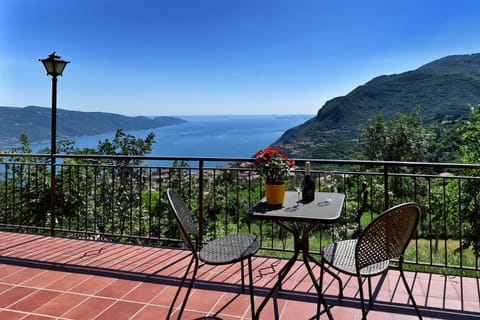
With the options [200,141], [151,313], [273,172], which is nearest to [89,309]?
[151,313]

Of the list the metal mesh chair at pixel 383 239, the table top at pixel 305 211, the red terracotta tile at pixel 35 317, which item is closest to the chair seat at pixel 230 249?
the table top at pixel 305 211

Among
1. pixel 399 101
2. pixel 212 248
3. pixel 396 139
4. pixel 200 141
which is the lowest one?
pixel 212 248

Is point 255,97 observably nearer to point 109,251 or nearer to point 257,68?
point 257,68

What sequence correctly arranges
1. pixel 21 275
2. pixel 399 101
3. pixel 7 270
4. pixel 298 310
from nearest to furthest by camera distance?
1. pixel 298 310
2. pixel 21 275
3. pixel 7 270
4. pixel 399 101

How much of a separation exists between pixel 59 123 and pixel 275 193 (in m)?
15.8

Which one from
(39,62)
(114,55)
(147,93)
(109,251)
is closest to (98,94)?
(147,93)

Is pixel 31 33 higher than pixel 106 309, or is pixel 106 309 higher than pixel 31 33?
pixel 31 33

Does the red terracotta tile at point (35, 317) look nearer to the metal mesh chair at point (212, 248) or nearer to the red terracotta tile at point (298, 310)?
the metal mesh chair at point (212, 248)

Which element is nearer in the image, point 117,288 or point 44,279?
point 117,288

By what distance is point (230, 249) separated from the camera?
2139 millimetres

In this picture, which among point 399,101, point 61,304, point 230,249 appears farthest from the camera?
point 399,101

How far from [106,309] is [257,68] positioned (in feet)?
66.0

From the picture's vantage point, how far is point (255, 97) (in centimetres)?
2550

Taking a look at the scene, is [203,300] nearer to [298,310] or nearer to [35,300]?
[298,310]
